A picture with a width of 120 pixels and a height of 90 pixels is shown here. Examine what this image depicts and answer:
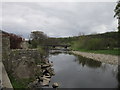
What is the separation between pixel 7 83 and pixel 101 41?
4095 cm

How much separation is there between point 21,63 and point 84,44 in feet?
131

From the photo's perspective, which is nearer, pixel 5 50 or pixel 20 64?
pixel 5 50

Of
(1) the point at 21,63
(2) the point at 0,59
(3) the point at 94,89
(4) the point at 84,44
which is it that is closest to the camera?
(2) the point at 0,59

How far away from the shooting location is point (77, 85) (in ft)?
39.9

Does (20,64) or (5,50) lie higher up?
(5,50)

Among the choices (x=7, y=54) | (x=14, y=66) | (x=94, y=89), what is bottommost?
(x=94, y=89)

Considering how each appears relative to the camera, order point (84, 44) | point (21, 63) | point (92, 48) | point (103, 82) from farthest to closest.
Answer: point (84, 44), point (92, 48), point (103, 82), point (21, 63)

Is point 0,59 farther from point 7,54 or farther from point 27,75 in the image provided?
point 27,75

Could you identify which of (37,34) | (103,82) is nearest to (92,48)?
(37,34)

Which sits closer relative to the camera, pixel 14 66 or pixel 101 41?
pixel 14 66

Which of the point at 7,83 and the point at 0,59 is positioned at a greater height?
the point at 0,59

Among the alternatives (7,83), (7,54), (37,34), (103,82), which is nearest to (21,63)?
(7,54)

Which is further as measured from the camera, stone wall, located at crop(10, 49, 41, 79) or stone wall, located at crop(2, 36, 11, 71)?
stone wall, located at crop(10, 49, 41, 79)

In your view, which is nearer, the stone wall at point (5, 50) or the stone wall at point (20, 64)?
the stone wall at point (5, 50)
